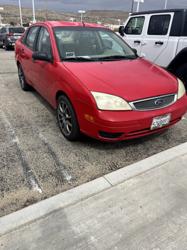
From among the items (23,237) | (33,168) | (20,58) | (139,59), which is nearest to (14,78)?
(20,58)

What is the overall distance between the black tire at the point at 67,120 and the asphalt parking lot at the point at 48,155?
14 cm


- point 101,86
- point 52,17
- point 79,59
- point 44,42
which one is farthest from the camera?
point 52,17

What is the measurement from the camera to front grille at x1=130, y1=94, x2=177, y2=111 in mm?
3040

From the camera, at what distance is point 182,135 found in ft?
12.9

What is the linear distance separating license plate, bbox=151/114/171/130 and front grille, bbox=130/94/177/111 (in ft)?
0.46

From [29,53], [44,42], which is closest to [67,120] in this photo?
[44,42]

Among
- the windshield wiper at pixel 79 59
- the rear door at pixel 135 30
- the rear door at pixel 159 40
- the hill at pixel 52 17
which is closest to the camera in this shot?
the windshield wiper at pixel 79 59

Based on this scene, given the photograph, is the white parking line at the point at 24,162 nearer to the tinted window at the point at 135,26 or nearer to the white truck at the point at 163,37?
the white truck at the point at 163,37

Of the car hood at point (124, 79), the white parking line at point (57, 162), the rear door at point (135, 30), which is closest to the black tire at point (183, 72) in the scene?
the rear door at point (135, 30)

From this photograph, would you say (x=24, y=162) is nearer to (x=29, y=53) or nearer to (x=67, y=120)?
(x=67, y=120)

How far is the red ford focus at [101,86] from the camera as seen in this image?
9.74 feet

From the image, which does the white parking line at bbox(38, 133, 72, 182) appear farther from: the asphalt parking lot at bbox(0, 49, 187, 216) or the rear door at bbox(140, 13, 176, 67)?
the rear door at bbox(140, 13, 176, 67)

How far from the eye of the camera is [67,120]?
3.58 m

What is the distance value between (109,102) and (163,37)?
149 inches
